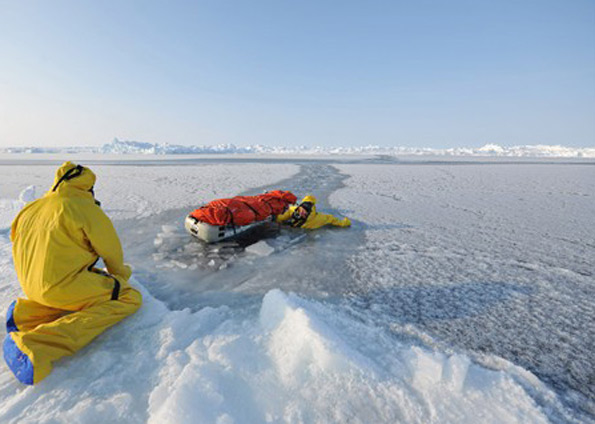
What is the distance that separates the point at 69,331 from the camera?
1.99 metres

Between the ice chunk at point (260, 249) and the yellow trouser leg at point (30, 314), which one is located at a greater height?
the yellow trouser leg at point (30, 314)

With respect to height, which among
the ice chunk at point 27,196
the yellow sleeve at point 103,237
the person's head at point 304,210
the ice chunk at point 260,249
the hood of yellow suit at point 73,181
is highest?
the hood of yellow suit at point 73,181

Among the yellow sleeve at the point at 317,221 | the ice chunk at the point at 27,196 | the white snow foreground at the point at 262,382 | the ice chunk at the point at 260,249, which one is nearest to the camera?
the white snow foreground at the point at 262,382

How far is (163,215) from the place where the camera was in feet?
20.1

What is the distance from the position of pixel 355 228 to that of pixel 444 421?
403 cm

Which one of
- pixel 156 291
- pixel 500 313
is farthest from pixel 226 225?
pixel 500 313

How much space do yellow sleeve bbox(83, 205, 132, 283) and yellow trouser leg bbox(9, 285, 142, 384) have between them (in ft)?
0.80

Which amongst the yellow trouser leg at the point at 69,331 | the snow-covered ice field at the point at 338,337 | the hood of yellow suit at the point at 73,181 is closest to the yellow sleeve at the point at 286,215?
the snow-covered ice field at the point at 338,337

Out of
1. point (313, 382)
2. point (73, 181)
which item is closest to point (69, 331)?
point (73, 181)

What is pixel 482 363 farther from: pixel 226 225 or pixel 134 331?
pixel 226 225

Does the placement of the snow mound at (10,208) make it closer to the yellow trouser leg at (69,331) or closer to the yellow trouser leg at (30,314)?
the yellow trouser leg at (30,314)

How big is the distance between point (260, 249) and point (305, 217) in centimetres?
120

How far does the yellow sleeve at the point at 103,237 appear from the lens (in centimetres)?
209

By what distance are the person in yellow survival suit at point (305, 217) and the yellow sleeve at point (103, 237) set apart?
124 inches
